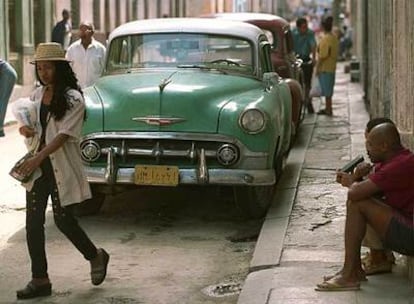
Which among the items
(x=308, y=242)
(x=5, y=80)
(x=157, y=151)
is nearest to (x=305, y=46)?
(x=5, y=80)

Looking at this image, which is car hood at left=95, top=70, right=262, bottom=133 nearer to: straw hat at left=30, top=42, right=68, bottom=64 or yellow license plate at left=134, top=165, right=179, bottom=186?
yellow license plate at left=134, top=165, right=179, bottom=186

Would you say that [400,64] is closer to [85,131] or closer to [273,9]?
[85,131]

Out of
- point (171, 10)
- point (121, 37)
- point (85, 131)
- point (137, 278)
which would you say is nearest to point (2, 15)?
point (121, 37)

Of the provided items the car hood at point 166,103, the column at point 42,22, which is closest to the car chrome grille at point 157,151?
the car hood at point 166,103

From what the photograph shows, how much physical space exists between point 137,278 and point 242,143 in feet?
6.15

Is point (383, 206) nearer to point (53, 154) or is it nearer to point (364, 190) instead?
point (364, 190)

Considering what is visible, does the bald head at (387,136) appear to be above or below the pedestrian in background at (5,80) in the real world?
below

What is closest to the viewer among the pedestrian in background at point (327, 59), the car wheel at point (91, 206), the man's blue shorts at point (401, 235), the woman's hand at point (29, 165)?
the man's blue shorts at point (401, 235)

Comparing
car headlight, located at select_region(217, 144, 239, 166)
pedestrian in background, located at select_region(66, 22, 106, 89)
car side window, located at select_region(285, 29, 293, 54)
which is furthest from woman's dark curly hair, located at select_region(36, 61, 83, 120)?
car side window, located at select_region(285, 29, 293, 54)

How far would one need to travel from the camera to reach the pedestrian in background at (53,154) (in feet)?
19.9

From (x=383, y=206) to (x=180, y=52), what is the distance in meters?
4.27

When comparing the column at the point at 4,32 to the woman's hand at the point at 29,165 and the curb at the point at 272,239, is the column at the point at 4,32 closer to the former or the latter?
the curb at the point at 272,239

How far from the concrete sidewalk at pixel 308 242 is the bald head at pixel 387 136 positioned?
888 mm

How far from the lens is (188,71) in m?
9.23
